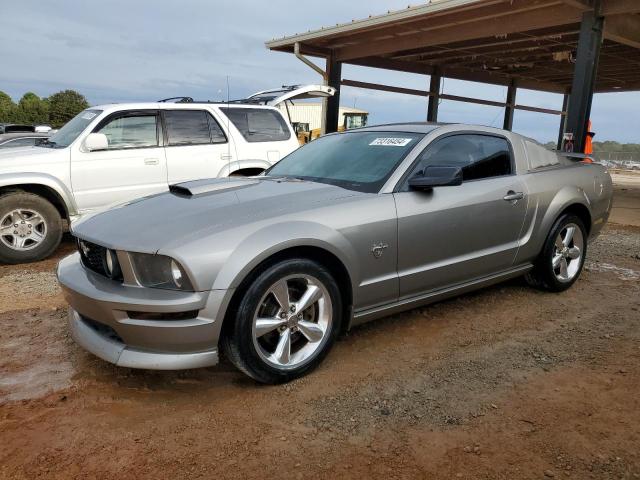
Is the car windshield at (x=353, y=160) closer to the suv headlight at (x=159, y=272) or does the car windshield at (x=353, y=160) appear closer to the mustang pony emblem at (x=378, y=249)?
the mustang pony emblem at (x=378, y=249)

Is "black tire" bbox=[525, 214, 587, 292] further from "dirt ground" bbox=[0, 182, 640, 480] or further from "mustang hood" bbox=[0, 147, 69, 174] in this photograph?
"mustang hood" bbox=[0, 147, 69, 174]

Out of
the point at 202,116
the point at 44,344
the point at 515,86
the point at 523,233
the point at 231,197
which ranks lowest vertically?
the point at 44,344

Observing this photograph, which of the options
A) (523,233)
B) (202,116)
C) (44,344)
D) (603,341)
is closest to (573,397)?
(603,341)

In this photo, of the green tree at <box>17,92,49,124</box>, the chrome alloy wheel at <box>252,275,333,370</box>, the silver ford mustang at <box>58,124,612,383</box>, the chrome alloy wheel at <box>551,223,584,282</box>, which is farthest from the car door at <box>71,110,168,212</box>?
the green tree at <box>17,92,49,124</box>

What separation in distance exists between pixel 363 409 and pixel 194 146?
484cm

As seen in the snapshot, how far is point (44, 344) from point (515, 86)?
20.1 meters

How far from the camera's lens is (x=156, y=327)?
2600 millimetres

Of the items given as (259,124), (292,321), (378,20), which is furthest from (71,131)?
(378,20)

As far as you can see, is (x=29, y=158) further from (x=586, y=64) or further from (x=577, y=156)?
(x=586, y=64)

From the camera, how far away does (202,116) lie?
6.81 metres

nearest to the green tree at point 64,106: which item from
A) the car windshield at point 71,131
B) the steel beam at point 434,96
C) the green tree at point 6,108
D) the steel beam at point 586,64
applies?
the green tree at point 6,108

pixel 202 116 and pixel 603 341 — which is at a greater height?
pixel 202 116

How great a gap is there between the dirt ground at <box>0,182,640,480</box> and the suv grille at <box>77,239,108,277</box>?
654mm

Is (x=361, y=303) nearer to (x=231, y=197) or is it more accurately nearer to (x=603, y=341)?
(x=231, y=197)
